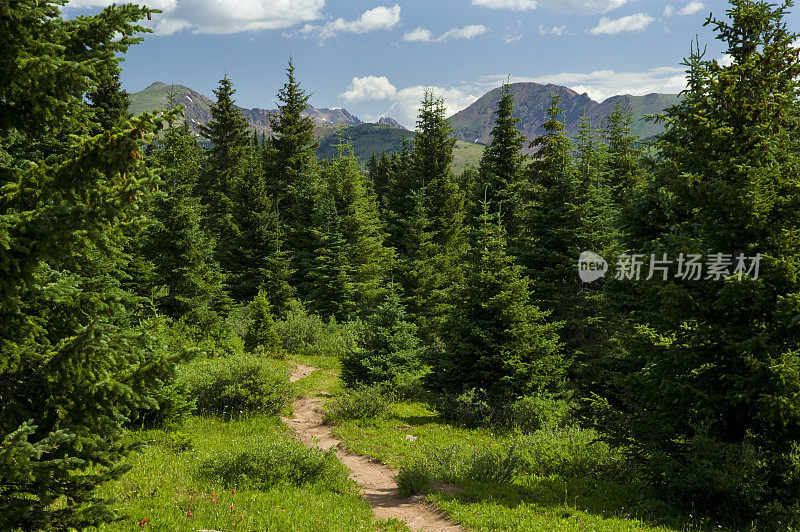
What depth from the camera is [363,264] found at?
36.6 m

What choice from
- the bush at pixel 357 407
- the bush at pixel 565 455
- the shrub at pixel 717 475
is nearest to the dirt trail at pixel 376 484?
the bush at pixel 357 407

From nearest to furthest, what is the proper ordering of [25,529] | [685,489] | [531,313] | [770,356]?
1. [25,529]
2. [770,356]
3. [685,489]
4. [531,313]

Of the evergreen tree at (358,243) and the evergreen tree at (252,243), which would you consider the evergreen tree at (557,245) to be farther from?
the evergreen tree at (252,243)

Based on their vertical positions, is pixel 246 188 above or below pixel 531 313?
above

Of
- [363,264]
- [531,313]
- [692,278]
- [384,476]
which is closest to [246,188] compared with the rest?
[363,264]

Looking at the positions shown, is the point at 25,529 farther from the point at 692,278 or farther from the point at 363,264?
the point at 363,264

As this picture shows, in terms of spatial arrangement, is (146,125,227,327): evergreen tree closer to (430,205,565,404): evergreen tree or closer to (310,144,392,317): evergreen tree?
(430,205,565,404): evergreen tree

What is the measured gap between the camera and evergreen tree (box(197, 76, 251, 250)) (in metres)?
46.0

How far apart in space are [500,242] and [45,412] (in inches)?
592

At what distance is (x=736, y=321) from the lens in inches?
357

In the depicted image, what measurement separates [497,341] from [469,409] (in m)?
2.73

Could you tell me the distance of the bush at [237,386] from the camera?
15.7 m

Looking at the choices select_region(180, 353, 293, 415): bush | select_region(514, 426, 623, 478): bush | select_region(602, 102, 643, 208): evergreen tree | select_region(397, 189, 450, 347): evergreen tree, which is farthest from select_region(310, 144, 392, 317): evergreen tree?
select_region(514, 426, 623, 478): bush

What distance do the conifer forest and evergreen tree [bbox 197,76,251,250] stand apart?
78.8 ft
